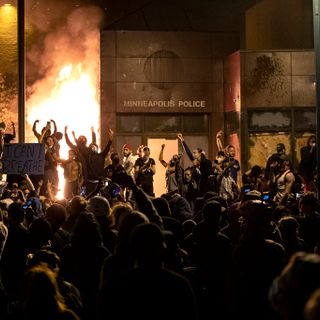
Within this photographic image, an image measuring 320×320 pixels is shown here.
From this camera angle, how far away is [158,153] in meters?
28.8

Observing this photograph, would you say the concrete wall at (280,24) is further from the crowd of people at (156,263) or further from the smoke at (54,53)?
the crowd of people at (156,263)

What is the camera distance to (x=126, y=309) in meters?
4.11

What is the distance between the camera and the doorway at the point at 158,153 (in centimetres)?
2877

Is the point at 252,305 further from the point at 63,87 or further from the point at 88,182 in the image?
the point at 63,87

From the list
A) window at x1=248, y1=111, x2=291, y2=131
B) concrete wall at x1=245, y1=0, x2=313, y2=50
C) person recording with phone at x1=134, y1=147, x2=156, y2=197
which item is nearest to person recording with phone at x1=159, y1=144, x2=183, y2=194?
person recording with phone at x1=134, y1=147, x2=156, y2=197

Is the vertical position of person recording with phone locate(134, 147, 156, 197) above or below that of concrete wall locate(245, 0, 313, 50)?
below

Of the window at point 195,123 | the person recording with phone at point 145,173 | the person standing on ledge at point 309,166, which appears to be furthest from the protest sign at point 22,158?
the window at point 195,123

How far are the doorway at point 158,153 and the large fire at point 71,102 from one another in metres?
1.91

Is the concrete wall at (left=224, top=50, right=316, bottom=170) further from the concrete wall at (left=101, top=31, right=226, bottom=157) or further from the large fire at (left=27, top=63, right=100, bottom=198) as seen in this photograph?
the large fire at (left=27, top=63, right=100, bottom=198)

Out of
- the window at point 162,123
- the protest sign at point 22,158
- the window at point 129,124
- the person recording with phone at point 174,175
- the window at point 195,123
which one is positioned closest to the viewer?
the protest sign at point 22,158

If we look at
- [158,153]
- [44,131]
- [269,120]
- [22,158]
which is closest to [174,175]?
[44,131]

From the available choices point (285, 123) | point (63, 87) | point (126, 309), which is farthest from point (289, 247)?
point (63, 87)

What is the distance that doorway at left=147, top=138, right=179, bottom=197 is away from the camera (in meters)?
28.8

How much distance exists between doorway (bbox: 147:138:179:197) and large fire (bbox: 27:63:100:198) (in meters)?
1.91
